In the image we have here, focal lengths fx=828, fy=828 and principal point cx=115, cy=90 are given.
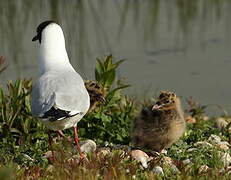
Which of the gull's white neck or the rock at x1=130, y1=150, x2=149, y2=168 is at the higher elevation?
the gull's white neck

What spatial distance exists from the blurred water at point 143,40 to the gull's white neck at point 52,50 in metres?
2.13

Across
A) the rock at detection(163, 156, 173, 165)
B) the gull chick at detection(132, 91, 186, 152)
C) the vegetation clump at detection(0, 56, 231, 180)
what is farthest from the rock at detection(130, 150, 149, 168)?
the gull chick at detection(132, 91, 186, 152)

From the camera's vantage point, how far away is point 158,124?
7988 millimetres

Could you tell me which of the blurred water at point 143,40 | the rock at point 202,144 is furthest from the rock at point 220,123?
the blurred water at point 143,40

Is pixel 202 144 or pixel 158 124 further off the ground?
pixel 158 124

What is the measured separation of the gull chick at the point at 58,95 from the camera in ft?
23.2

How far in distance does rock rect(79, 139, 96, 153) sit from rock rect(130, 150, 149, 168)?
51 cm

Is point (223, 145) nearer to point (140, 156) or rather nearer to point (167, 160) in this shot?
point (167, 160)

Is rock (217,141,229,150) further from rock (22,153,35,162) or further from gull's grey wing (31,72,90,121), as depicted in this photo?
rock (22,153,35,162)

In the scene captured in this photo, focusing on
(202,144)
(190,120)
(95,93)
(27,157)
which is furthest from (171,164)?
(190,120)

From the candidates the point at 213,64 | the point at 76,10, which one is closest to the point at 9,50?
the point at 76,10

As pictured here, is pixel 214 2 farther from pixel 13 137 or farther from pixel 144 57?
pixel 13 137

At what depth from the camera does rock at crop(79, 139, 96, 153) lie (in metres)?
7.69

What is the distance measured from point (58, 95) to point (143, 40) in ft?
16.7
